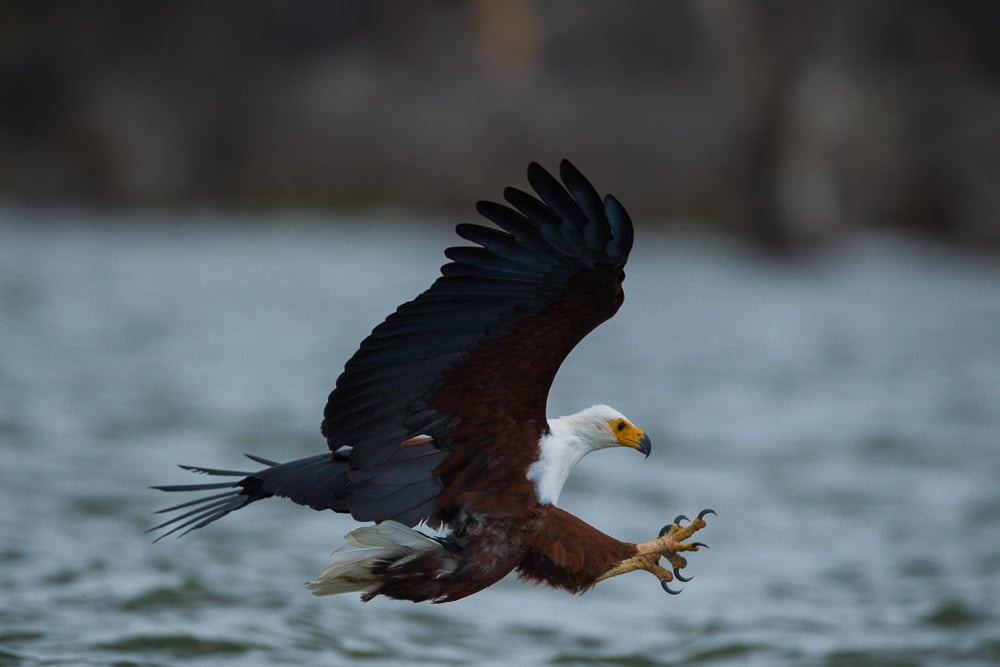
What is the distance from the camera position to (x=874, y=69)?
19.4 m

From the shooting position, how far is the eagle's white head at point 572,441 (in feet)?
14.0

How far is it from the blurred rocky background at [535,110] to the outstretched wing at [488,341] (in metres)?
13.1

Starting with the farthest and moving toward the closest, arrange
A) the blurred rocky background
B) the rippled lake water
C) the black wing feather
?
the blurred rocky background < the rippled lake water < the black wing feather

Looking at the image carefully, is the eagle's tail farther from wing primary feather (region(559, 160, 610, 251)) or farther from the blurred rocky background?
the blurred rocky background

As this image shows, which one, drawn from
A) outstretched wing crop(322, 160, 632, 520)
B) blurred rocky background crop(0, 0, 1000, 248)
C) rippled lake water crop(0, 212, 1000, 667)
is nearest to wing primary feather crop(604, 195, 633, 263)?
outstretched wing crop(322, 160, 632, 520)

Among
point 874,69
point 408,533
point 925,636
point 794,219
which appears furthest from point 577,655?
point 874,69

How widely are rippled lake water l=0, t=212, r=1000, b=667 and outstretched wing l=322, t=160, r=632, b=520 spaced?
5.73 ft

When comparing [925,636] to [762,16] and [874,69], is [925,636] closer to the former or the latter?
[762,16]

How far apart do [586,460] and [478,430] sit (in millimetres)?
5748

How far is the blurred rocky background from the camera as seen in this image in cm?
1714

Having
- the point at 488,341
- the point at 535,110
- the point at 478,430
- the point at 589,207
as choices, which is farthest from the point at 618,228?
the point at 535,110

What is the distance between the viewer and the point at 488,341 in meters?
3.96

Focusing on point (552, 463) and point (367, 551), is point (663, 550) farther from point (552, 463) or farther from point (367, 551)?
point (367, 551)

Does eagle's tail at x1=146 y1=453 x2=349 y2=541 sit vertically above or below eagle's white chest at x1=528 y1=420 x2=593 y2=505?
below
